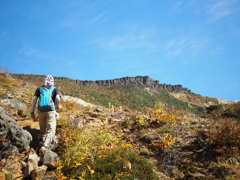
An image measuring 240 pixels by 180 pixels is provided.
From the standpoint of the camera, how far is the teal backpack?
240 inches

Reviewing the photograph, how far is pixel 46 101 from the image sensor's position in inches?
242

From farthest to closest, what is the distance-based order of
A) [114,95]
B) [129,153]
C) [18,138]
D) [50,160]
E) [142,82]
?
[142,82] → [114,95] → [18,138] → [129,153] → [50,160]

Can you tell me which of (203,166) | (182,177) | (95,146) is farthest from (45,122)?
(203,166)

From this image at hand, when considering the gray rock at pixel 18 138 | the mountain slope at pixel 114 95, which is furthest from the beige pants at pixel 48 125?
the mountain slope at pixel 114 95

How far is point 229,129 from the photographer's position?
20.2 feet

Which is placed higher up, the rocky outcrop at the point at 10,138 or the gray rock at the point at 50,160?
the rocky outcrop at the point at 10,138

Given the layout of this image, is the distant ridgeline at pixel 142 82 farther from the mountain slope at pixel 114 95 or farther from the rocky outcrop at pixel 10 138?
the rocky outcrop at pixel 10 138

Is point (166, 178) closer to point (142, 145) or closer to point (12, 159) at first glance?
point (142, 145)

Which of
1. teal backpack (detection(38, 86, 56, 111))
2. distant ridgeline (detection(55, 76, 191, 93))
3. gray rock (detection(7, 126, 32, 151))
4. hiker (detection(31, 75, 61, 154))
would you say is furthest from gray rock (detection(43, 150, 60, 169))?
distant ridgeline (detection(55, 76, 191, 93))

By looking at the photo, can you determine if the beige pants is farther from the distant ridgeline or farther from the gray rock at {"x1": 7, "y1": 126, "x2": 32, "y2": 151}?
the distant ridgeline

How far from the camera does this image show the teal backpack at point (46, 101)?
6105 millimetres

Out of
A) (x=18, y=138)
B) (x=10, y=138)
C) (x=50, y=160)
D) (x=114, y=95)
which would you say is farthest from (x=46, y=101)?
(x=114, y=95)

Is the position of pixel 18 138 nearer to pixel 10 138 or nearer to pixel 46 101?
pixel 10 138

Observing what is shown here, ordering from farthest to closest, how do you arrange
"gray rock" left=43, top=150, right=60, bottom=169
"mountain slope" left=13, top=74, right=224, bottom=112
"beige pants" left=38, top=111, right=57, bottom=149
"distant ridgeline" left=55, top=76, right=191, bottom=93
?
1. "distant ridgeline" left=55, top=76, right=191, bottom=93
2. "mountain slope" left=13, top=74, right=224, bottom=112
3. "beige pants" left=38, top=111, right=57, bottom=149
4. "gray rock" left=43, top=150, right=60, bottom=169
